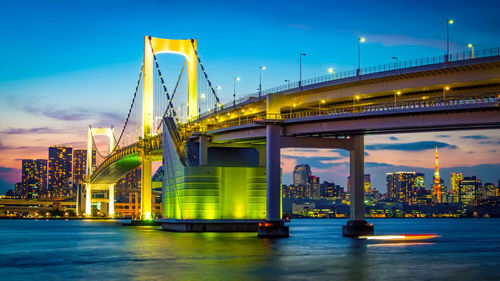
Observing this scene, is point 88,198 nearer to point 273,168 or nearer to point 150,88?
point 150,88

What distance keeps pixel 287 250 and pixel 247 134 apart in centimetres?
1888

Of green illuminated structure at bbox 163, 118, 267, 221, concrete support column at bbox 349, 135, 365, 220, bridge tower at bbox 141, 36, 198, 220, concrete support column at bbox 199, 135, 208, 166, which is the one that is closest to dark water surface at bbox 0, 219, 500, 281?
concrete support column at bbox 349, 135, 365, 220

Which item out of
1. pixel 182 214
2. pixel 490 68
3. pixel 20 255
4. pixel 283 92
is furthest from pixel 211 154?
pixel 490 68

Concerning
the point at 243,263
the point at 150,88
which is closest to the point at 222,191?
the point at 243,263

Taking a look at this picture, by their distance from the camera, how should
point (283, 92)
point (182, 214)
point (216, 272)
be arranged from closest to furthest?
point (216, 272) → point (283, 92) → point (182, 214)

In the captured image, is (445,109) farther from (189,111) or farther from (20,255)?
(189,111)

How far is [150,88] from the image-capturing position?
106938 mm

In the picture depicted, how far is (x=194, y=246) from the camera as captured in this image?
52.3 m

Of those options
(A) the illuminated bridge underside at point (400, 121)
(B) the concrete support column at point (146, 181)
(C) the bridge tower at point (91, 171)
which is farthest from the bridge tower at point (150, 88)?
(C) the bridge tower at point (91, 171)

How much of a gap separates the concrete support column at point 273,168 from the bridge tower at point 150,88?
3010cm

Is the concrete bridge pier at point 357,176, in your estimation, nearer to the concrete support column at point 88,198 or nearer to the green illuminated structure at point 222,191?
the green illuminated structure at point 222,191

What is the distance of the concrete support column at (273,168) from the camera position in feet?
192

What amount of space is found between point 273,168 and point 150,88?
171 feet

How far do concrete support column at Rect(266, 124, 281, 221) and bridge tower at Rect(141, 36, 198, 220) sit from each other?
98.7 ft
